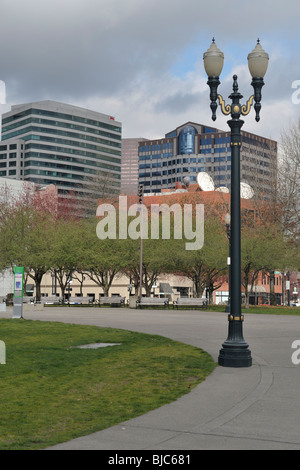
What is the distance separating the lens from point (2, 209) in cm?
6097

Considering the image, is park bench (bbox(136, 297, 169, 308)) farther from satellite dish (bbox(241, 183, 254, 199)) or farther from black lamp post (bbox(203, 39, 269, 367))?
black lamp post (bbox(203, 39, 269, 367))

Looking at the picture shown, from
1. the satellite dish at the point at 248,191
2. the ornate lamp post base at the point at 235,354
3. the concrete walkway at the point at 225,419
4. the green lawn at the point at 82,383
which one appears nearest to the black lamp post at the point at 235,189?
the ornate lamp post base at the point at 235,354

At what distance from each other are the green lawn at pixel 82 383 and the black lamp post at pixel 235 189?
59 centimetres

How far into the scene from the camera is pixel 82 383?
10.0 m

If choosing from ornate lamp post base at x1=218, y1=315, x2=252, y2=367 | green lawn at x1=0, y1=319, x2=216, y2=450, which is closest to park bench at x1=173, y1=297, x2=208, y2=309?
green lawn at x1=0, y1=319, x2=216, y2=450

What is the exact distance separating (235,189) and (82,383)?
5.06 m

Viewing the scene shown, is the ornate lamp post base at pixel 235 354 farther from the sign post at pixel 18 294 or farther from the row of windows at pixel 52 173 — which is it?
the row of windows at pixel 52 173

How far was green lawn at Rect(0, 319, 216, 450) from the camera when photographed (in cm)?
718

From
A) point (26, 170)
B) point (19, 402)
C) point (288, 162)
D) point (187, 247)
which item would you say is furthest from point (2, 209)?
point (26, 170)

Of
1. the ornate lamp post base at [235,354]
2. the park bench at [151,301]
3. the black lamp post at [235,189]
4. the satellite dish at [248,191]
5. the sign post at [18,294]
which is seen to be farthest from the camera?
the satellite dish at [248,191]

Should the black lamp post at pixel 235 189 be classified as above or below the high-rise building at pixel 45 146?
below

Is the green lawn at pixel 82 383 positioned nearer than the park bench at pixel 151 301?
Yes

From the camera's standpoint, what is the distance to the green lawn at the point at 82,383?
718 cm
